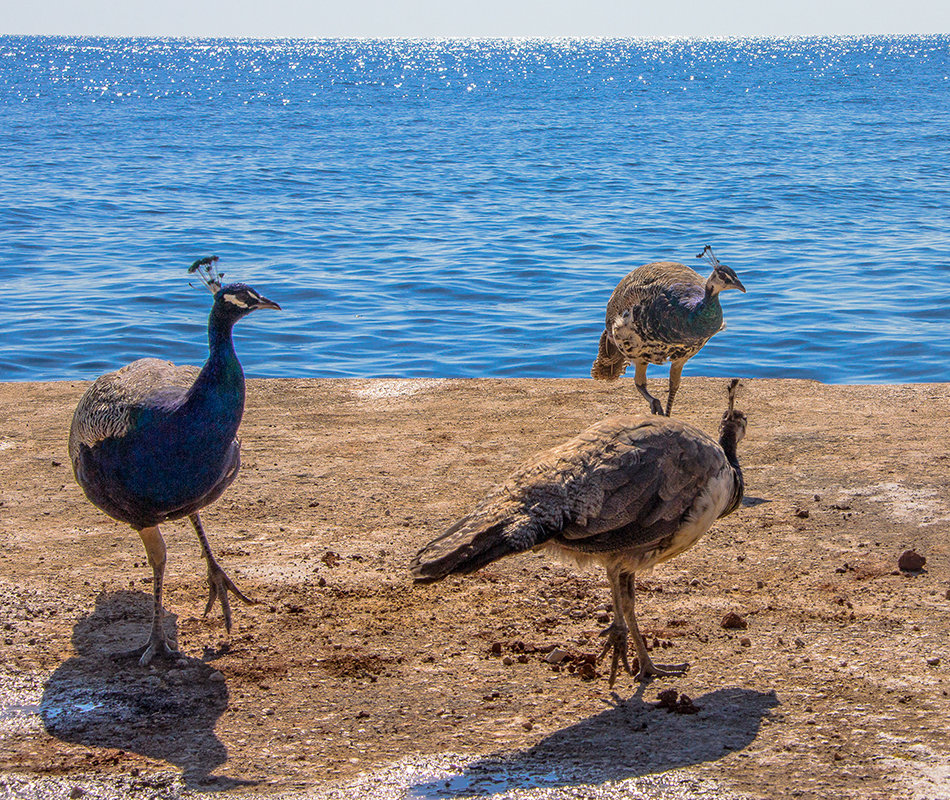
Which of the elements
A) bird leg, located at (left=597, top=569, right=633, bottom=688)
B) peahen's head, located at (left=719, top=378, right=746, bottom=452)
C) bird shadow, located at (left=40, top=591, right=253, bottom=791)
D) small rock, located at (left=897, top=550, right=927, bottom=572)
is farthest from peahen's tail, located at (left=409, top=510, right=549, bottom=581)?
small rock, located at (left=897, top=550, right=927, bottom=572)

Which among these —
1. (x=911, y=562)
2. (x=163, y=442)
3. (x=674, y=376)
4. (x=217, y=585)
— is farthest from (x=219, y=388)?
(x=674, y=376)

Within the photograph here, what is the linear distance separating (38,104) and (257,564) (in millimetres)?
62821

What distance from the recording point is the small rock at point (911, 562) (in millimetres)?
6188

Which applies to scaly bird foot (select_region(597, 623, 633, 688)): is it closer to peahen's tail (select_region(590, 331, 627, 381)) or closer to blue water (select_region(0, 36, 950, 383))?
peahen's tail (select_region(590, 331, 627, 381))

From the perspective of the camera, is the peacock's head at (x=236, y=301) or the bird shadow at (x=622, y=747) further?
the peacock's head at (x=236, y=301)

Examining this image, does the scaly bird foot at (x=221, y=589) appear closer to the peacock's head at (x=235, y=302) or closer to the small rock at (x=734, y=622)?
the peacock's head at (x=235, y=302)

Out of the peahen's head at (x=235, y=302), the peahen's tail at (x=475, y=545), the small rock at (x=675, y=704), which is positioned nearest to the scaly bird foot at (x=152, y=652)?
the peahen's tail at (x=475, y=545)

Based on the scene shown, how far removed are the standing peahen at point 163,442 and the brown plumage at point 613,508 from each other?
51.5 inches

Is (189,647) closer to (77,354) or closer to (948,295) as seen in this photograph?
(77,354)

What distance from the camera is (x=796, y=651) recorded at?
17.6 feet

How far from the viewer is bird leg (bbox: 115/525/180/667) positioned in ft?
17.6

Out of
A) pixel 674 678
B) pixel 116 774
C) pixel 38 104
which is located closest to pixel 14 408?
pixel 116 774

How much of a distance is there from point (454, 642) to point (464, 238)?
16215 mm

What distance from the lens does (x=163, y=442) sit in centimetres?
535
